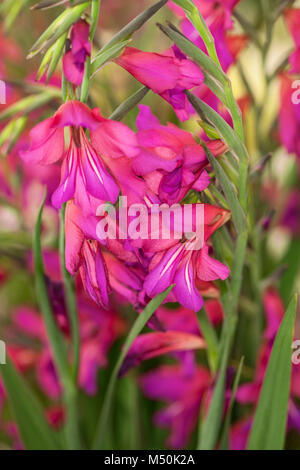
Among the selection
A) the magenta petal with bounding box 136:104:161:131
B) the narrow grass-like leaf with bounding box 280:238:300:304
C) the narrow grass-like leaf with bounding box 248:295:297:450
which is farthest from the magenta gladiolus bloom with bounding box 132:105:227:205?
the narrow grass-like leaf with bounding box 280:238:300:304

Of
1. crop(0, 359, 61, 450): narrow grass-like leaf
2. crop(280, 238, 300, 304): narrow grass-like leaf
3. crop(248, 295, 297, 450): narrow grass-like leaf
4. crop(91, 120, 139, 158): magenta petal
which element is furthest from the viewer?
crop(280, 238, 300, 304): narrow grass-like leaf

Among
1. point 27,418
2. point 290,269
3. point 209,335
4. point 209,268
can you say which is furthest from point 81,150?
point 290,269

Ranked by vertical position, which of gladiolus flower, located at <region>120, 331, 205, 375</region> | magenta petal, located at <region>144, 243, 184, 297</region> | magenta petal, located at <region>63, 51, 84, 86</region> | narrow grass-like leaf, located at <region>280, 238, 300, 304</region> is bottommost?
gladiolus flower, located at <region>120, 331, 205, 375</region>

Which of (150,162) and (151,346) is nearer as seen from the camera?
(150,162)

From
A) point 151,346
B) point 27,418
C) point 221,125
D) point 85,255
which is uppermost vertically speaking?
point 221,125

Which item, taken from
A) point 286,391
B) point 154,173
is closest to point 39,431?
point 286,391

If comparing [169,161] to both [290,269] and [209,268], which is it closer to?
[209,268]

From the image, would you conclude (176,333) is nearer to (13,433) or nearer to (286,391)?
(286,391)

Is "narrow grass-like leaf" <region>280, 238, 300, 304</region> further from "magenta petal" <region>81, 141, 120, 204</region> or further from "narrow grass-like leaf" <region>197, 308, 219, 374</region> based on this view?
"magenta petal" <region>81, 141, 120, 204</region>
